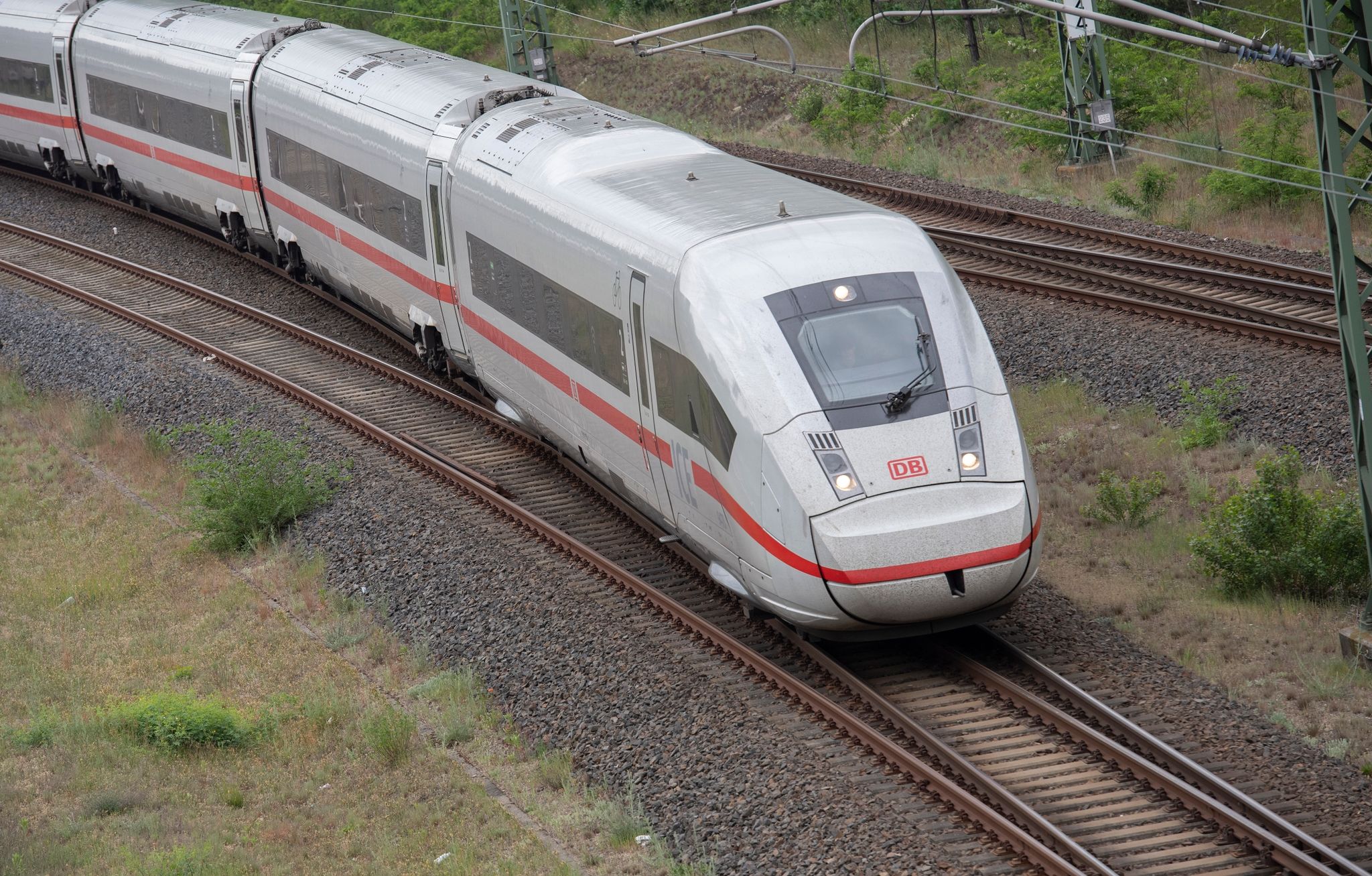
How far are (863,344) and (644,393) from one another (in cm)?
216

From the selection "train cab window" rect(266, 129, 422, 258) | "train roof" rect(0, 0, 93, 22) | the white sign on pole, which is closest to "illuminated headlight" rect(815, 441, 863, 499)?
"train cab window" rect(266, 129, 422, 258)

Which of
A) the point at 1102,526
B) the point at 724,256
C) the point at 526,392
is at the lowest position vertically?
the point at 1102,526

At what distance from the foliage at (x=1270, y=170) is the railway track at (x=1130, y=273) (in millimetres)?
3059

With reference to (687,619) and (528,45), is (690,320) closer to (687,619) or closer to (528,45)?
(687,619)

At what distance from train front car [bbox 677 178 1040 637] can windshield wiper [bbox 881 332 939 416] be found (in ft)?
0.03

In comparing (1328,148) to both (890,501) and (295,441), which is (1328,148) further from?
(295,441)

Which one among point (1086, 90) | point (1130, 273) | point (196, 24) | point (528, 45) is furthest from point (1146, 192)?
point (528, 45)

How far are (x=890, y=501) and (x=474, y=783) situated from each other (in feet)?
11.1

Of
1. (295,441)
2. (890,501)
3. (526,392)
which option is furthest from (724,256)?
(295,441)

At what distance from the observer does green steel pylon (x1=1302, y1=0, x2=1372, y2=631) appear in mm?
10375

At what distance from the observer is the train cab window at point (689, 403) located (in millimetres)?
10109

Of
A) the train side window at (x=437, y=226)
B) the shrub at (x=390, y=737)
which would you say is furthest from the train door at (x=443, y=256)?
the shrub at (x=390, y=737)

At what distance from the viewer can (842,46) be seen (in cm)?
3916

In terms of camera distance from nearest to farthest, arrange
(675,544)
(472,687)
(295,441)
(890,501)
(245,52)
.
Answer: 1. (890,501)
2. (472,687)
3. (675,544)
4. (295,441)
5. (245,52)
